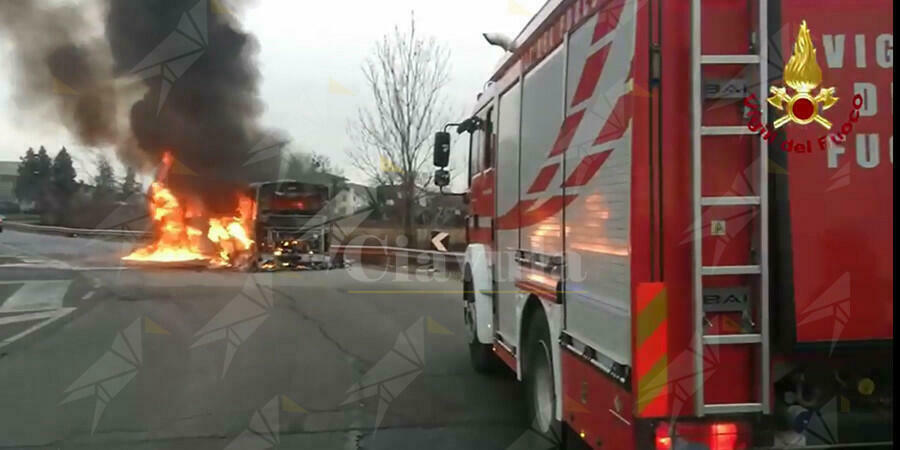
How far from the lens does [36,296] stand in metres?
14.6

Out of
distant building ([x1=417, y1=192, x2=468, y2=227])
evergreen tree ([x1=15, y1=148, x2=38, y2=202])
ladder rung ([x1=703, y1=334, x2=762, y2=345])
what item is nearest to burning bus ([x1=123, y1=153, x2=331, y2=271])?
distant building ([x1=417, y1=192, x2=468, y2=227])

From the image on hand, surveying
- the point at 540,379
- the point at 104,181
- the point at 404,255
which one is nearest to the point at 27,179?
the point at 104,181

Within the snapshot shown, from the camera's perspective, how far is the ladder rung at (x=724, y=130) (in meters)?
3.11

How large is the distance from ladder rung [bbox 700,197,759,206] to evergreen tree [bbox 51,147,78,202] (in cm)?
3320

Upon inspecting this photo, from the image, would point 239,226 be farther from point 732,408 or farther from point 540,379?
point 732,408

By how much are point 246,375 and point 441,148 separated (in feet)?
10.1

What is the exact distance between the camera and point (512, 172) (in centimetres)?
564

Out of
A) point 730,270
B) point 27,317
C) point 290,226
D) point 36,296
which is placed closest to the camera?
point 730,270

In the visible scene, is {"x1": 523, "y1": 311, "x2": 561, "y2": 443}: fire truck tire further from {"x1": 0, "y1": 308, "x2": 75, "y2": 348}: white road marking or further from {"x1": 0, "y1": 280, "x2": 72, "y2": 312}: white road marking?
{"x1": 0, "y1": 280, "x2": 72, "y2": 312}: white road marking

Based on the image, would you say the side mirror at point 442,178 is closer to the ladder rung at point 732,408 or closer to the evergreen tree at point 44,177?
the ladder rung at point 732,408

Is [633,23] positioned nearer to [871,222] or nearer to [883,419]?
[871,222]

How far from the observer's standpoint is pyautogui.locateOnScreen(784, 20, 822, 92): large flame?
311cm

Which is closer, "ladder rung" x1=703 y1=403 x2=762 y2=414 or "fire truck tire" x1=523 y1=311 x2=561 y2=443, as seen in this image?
"ladder rung" x1=703 y1=403 x2=762 y2=414

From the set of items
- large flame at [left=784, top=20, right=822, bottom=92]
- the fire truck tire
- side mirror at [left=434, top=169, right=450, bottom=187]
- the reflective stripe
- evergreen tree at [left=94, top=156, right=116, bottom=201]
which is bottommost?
the fire truck tire
